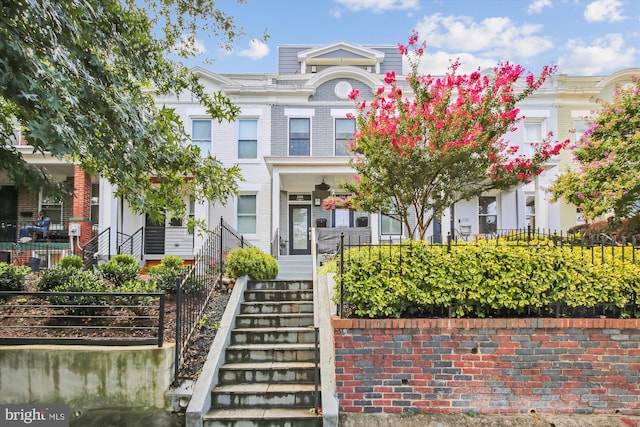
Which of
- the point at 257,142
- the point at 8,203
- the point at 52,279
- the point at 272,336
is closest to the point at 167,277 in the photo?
the point at 52,279

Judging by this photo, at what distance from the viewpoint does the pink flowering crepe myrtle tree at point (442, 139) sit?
7.45m

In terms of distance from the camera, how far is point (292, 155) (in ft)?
46.2

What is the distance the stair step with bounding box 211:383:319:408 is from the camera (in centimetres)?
513

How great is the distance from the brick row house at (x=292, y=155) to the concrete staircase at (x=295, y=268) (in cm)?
217

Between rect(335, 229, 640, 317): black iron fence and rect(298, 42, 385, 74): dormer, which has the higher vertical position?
rect(298, 42, 385, 74): dormer

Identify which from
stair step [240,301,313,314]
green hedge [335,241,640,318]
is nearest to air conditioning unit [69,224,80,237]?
stair step [240,301,313,314]

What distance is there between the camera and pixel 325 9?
Result: 9789 millimetres

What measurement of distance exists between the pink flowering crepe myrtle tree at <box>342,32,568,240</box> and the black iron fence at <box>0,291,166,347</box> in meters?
4.73

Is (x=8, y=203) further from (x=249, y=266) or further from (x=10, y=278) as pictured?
(x=249, y=266)

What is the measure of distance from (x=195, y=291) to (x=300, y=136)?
28.9 ft

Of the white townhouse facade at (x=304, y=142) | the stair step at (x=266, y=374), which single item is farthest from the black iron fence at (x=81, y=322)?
the white townhouse facade at (x=304, y=142)

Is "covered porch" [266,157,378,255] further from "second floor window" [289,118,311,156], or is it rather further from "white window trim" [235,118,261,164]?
"white window trim" [235,118,261,164]

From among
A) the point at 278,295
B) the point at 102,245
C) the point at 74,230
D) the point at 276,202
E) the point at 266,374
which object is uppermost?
the point at 276,202

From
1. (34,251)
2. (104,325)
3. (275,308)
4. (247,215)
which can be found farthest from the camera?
(247,215)
